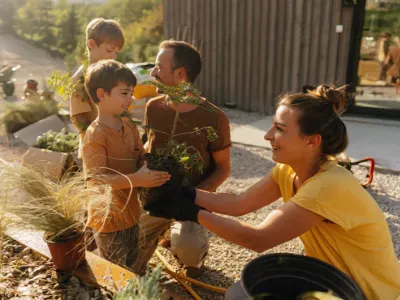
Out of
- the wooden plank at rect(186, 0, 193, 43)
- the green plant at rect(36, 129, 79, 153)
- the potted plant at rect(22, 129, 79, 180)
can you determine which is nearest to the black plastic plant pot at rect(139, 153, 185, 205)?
the potted plant at rect(22, 129, 79, 180)

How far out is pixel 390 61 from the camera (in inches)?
262

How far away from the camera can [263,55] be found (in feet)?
23.3

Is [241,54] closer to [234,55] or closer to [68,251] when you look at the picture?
[234,55]

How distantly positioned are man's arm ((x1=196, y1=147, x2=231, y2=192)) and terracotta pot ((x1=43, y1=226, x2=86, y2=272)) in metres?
0.89

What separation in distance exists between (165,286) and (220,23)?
5675mm

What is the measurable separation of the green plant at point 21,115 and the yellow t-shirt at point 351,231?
4.98m

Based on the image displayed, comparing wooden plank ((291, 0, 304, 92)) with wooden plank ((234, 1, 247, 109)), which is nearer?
wooden plank ((291, 0, 304, 92))

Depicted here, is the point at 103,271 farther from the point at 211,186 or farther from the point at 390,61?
the point at 390,61

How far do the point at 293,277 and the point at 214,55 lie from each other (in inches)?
253

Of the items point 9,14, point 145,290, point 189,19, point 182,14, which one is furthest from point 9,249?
point 9,14

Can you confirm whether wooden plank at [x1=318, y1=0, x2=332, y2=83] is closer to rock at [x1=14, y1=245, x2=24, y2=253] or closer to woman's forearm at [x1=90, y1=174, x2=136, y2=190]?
woman's forearm at [x1=90, y1=174, x2=136, y2=190]

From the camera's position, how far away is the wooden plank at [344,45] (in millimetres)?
6254

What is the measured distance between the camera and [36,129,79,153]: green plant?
4.25m

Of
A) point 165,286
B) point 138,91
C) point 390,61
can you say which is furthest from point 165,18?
point 165,286
